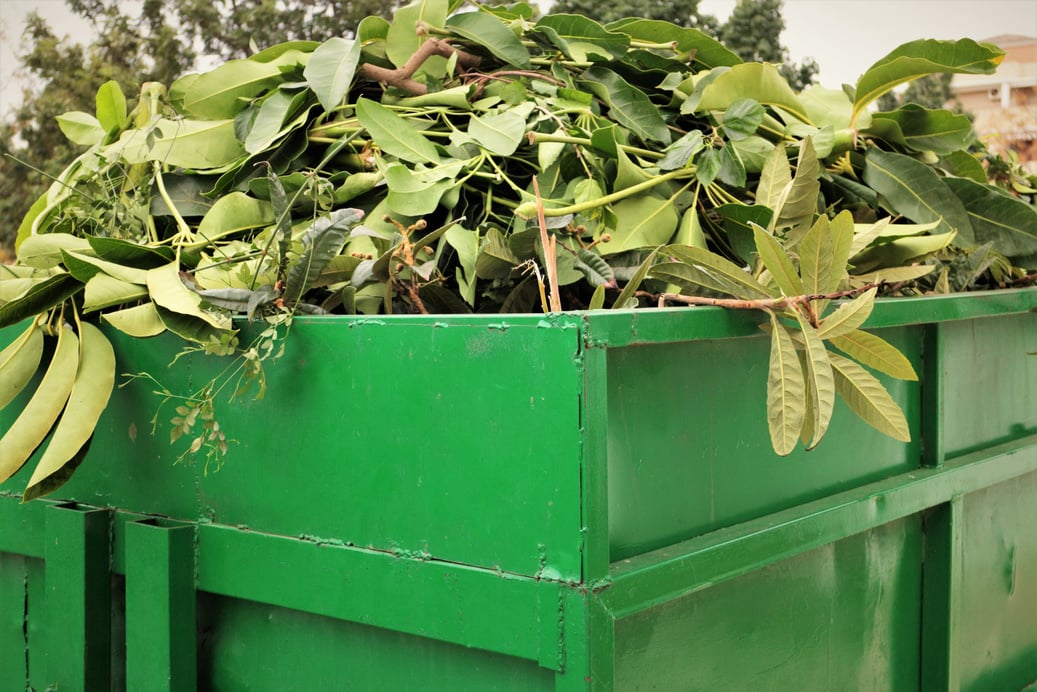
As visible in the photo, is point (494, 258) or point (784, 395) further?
point (494, 258)

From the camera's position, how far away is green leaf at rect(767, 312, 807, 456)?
1.19 metres

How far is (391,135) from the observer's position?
1612 mm

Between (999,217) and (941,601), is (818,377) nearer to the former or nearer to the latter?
(941,601)

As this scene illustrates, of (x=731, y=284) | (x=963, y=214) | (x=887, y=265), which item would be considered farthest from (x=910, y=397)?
(x=731, y=284)

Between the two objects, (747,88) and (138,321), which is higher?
(747,88)

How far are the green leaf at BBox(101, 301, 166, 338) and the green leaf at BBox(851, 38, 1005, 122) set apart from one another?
125 centimetres

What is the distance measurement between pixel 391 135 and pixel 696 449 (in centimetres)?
68

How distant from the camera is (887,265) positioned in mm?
1658

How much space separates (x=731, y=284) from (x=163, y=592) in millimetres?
837

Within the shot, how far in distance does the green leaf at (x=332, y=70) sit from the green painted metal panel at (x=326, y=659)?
2.62 feet

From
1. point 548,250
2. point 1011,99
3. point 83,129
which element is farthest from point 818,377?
point 1011,99

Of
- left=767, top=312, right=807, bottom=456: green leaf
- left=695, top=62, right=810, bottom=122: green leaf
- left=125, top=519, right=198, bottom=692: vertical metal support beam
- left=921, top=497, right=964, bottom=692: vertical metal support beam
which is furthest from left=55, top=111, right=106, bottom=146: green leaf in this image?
left=921, top=497, right=964, bottom=692: vertical metal support beam

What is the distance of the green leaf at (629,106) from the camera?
69.4 inches

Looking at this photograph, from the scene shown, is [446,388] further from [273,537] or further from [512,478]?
[273,537]
